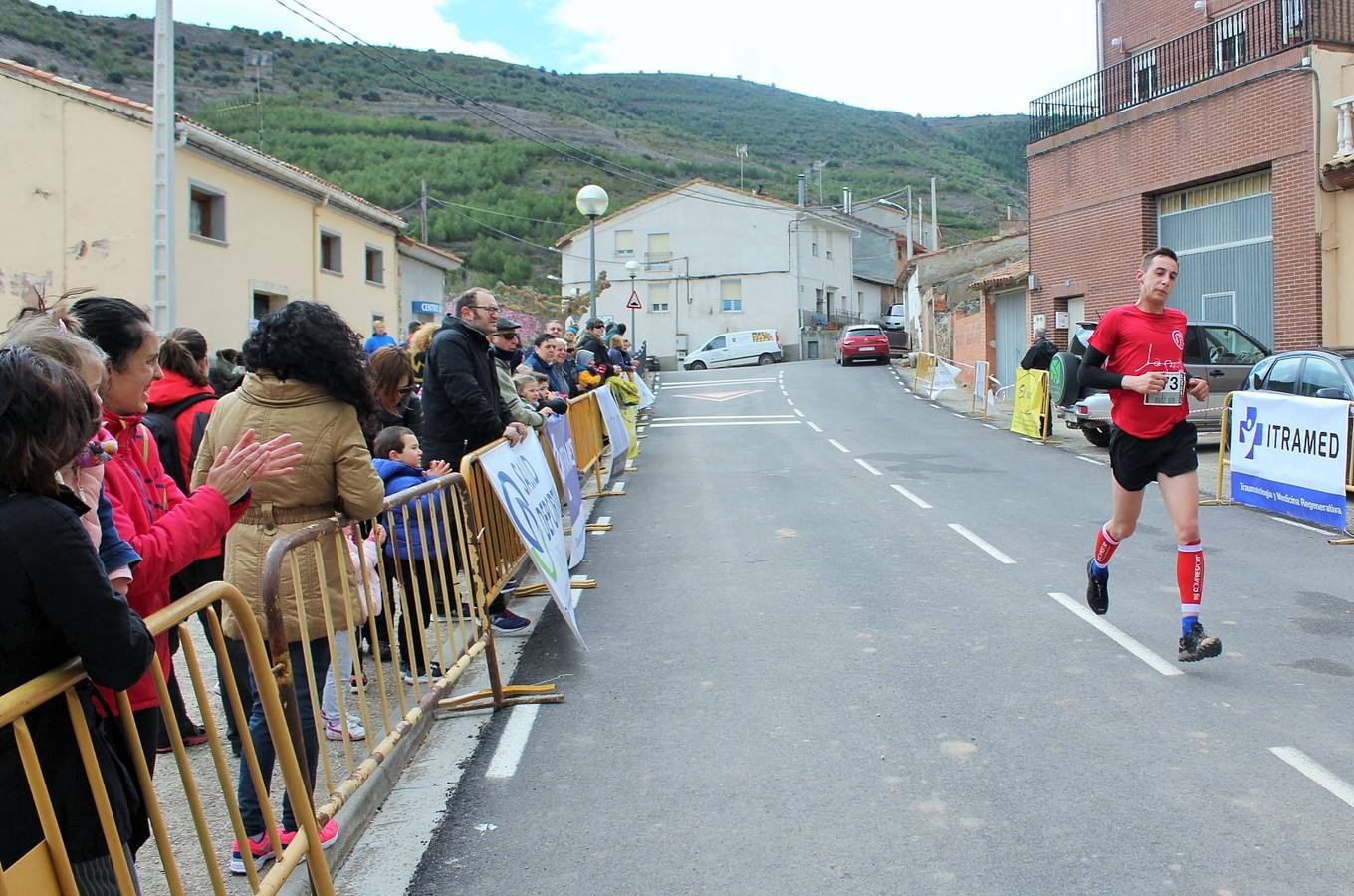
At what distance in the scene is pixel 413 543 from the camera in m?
5.33

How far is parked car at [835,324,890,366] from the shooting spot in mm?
44156

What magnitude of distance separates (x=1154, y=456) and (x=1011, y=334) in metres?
26.1

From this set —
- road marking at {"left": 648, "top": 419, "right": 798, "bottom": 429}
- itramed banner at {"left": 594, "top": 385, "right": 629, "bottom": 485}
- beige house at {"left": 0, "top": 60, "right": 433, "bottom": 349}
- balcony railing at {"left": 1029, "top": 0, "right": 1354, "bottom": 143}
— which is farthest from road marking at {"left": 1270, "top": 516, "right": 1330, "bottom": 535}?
beige house at {"left": 0, "top": 60, "right": 433, "bottom": 349}

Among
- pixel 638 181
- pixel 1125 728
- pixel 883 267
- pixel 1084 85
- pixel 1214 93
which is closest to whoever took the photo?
pixel 1125 728

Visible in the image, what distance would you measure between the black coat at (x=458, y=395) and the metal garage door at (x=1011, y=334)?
24.3 meters

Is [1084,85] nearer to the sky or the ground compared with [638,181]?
nearer to the ground

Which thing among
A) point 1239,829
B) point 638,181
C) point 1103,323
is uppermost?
point 638,181

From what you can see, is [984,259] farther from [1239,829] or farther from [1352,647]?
[1239,829]

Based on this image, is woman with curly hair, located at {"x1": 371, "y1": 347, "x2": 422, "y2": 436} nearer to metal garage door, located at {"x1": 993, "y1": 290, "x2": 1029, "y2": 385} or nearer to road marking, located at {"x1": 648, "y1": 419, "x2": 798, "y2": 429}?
road marking, located at {"x1": 648, "y1": 419, "x2": 798, "y2": 429}

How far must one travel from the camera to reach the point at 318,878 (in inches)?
133

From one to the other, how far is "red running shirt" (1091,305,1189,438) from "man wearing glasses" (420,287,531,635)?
3574 mm

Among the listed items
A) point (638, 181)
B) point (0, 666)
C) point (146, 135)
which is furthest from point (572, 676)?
point (638, 181)

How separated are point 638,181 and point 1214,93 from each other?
7283cm

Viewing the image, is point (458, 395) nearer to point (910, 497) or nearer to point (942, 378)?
point (910, 497)
